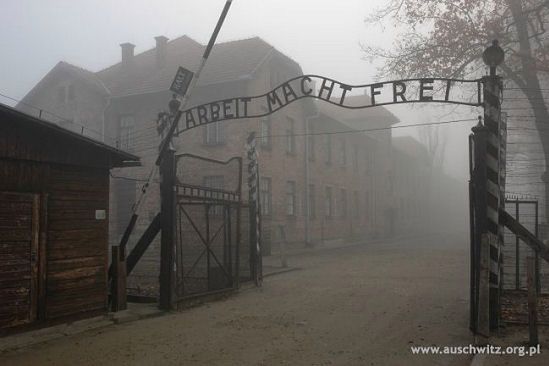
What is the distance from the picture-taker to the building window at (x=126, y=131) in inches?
1080

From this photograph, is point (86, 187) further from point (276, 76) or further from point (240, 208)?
point (276, 76)

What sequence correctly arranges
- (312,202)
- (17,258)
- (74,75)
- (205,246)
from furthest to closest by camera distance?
(312,202), (74,75), (205,246), (17,258)

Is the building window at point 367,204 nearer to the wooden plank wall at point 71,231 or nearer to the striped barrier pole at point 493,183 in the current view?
the striped barrier pole at point 493,183

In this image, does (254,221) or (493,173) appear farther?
(254,221)

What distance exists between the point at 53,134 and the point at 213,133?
17.6 metres

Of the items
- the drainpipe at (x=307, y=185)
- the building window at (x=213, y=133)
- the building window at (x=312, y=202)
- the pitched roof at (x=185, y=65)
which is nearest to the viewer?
the building window at (x=213, y=133)

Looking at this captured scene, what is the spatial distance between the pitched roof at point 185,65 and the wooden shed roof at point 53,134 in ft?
52.4

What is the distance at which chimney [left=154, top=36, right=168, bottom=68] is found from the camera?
2962cm

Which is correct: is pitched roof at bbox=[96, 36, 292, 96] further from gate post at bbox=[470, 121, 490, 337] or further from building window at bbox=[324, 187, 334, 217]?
gate post at bbox=[470, 121, 490, 337]

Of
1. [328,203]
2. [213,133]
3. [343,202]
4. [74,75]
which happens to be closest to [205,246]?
[213,133]

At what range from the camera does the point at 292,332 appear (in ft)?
26.0

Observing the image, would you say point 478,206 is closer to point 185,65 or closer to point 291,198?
point 291,198

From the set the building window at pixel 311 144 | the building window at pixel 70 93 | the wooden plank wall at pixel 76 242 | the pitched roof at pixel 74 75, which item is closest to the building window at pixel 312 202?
the building window at pixel 311 144

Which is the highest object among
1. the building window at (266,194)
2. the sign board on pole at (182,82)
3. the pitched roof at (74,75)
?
the pitched roof at (74,75)
